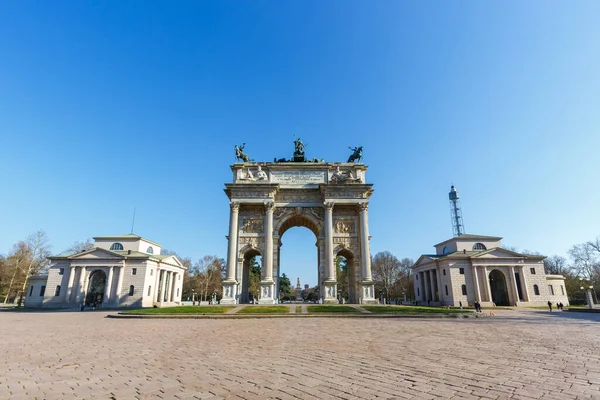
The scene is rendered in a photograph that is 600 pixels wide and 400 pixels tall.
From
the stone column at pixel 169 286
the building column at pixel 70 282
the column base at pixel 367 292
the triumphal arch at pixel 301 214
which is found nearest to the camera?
the column base at pixel 367 292

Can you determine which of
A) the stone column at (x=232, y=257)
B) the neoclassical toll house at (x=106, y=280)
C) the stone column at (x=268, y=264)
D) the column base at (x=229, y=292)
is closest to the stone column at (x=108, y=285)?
the neoclassical toll house at (x=106, y=280)

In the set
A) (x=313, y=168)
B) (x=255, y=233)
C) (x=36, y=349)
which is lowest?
(x=36, y=349)

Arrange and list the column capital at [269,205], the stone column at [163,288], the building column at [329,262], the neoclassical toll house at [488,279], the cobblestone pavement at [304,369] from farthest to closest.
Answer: the stone column at [163,288] < the neoclassical toll house at [488,279] < the column capital at [269,205] < the building column at [329,262] < the cobblestone pavement at [304,369]

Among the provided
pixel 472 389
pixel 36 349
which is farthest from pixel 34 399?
pixel 472 389

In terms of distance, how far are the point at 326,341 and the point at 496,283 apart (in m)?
61.4

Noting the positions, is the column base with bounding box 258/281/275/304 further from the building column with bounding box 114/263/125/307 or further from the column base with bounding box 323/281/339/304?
the building column with bounding box 114/263/125/307

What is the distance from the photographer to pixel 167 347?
10344 mm

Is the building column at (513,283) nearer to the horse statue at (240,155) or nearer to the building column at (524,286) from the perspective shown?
the building column at (524,286)

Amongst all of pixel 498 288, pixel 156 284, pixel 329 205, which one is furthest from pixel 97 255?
pixel 498 288

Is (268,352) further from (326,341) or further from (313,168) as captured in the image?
(313,168)

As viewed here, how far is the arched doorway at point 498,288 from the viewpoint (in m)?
55.7

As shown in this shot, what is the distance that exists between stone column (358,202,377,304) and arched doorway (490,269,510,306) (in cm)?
3367

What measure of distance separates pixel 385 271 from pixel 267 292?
5081 centimetres

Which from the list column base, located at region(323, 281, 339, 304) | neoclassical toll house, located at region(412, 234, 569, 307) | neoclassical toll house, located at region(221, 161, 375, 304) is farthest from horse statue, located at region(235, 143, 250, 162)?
neoclassical toll house, located at region(412, 234, 569, 307)
